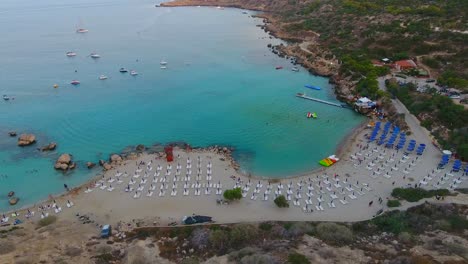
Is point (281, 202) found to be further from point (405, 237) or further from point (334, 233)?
point (405, 237)

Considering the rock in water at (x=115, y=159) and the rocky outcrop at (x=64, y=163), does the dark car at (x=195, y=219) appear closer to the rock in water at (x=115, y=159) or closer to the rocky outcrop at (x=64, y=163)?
the rock in water at (x=115, y=159)

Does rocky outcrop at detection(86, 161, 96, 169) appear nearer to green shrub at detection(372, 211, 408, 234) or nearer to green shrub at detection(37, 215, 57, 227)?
green shrub at detection(37, 215, 57, 227)

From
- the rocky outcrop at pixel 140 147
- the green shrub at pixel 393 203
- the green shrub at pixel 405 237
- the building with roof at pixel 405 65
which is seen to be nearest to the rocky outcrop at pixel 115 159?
the rocky outcrop at pixel 140 147

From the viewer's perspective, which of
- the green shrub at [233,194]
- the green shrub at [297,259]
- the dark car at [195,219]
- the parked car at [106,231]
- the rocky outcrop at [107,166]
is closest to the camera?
the green shrub at [297,259]

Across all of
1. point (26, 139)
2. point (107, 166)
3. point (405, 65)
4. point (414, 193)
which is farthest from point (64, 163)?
point (405, 65)

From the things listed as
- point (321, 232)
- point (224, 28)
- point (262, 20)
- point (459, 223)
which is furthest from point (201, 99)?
point (262, 20)

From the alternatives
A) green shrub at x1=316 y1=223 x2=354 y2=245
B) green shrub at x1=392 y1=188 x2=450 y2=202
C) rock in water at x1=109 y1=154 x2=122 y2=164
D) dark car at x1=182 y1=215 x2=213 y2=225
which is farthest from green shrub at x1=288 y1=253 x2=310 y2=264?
rock in water at x1=109 y1=154 x2=122 y2=164

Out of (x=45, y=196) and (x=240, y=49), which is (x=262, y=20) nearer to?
(x=240, y=49)
